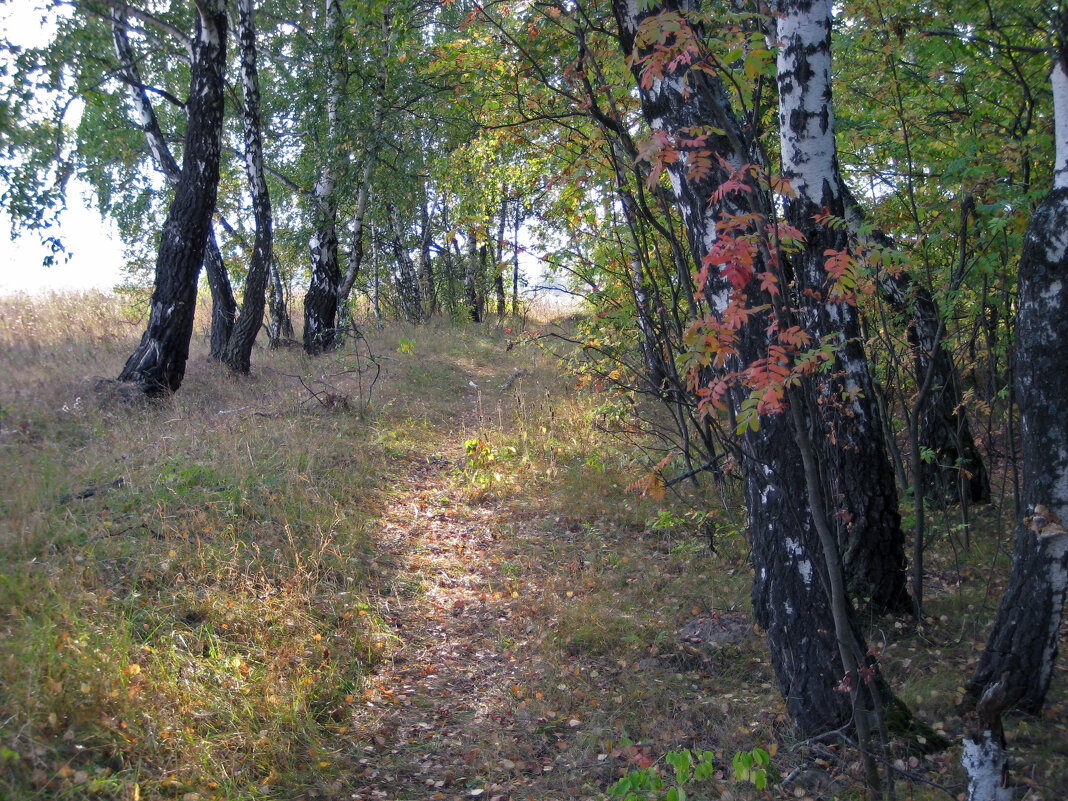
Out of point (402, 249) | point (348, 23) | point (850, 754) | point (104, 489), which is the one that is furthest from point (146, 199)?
point (850, 754)

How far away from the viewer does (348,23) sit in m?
10.9

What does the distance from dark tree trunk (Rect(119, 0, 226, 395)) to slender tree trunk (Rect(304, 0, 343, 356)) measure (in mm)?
2752

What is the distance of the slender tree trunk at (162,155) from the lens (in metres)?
9.98

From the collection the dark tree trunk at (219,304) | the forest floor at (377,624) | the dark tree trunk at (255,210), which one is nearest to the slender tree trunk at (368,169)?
the dark tree trunk at (255,210)

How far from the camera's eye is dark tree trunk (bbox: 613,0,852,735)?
3.37 metres

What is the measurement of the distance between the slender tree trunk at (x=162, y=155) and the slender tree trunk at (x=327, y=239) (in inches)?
61.5

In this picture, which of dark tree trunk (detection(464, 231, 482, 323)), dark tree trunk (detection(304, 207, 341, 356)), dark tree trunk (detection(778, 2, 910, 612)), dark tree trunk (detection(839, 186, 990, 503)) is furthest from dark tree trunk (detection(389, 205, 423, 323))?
dark tree trunk (detection(778, 2, 910, 612))

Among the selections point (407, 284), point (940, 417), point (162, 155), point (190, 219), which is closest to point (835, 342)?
point (940, 417)

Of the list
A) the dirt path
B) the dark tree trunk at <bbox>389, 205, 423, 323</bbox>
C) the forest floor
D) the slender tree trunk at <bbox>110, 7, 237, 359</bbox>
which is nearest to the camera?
the forest floor

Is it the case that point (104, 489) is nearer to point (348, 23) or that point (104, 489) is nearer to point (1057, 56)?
point (1057, 56)

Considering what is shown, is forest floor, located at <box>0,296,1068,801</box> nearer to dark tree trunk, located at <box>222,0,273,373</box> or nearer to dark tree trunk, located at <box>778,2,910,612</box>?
dark tree trunk, located at <box>778,2,910,612</box>

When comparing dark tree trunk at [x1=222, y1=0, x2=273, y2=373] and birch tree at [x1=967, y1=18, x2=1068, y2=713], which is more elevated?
dark tree trunk at [x1=222, y1=0, x2=273, y2=373]

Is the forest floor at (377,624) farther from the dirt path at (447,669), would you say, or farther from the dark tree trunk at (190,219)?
the dark tree trunk at (190,219)

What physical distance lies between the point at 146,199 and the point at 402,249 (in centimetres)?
625
